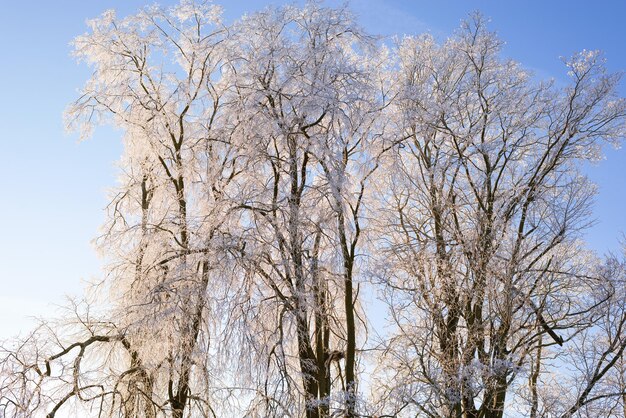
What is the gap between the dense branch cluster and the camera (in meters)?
10.4

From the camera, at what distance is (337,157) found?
427 inches

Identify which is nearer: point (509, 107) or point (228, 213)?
point (228, 213)

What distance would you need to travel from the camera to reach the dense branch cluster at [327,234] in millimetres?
10383

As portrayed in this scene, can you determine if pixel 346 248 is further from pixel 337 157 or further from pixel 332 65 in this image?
pixel 332 65

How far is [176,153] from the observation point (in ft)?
42.3

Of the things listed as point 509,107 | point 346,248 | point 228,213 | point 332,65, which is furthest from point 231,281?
point 509,107

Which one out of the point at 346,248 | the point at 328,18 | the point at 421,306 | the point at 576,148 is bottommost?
the point at 421,306

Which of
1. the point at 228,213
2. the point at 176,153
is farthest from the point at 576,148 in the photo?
the point at 176,153

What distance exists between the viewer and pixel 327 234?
11.3m

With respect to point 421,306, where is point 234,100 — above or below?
above

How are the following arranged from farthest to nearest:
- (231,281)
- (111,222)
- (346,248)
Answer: (111,222) < (346,248) < (231,281)

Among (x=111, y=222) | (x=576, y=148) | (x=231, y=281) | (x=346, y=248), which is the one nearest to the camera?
(x=231, y=281)

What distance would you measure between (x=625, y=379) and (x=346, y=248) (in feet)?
21.4

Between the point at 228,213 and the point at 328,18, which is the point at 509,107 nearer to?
the point at 328,18
